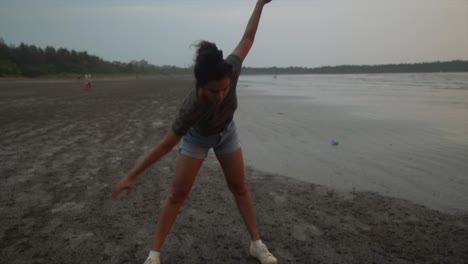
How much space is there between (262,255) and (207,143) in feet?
3.60

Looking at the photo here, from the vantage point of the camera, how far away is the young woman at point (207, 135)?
2018 mm

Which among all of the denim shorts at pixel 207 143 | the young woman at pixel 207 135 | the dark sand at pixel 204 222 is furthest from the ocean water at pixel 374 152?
the denim shorts at pixel 207 143

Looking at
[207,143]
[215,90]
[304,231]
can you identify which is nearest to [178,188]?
[207,143]

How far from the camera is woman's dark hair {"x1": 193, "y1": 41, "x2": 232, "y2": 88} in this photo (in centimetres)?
195

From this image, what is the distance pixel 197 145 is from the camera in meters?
2.47

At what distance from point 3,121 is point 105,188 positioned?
805 cm

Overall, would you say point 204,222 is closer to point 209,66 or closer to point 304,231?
point 304,231

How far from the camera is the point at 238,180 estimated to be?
8.75 ft

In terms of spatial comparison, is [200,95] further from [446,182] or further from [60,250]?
[446,182]

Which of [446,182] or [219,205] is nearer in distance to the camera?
[219,205]

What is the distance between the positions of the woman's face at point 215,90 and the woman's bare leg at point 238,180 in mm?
631

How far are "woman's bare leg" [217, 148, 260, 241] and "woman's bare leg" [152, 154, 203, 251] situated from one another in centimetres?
23

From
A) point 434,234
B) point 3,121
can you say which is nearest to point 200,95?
point 434,234

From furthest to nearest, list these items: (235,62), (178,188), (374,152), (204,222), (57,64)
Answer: (57,64) < (374,152) < (204,222) < (178,188) < (235,62)
